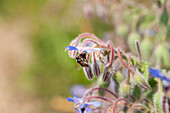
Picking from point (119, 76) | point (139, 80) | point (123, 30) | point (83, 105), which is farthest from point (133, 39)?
point (83, 105)

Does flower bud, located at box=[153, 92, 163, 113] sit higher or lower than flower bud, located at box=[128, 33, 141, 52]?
lower

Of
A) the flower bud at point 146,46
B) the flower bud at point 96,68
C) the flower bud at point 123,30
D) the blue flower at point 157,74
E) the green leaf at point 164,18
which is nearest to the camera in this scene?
the flower bud at point 96,68

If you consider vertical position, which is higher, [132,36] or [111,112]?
[132,36]

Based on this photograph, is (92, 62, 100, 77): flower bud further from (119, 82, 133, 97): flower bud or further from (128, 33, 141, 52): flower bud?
(128, 33, 141, 52): flower bud

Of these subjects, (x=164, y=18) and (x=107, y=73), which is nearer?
(x=107, y=73)

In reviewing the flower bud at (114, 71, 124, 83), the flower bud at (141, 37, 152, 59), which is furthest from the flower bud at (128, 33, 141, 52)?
the flower bud at (114, 71, 124, 83)

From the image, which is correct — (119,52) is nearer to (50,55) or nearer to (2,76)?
(50,55)

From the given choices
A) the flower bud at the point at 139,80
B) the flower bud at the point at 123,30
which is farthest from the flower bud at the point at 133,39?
the flower bud at the point at 139,80

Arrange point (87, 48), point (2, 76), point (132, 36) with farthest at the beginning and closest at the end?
point (2, 76) → point (132, 36) → point (87, 48)

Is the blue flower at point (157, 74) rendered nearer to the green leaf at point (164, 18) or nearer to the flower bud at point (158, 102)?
the flower bud at point (158, 102)

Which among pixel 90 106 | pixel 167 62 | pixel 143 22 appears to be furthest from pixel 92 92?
pixel 143 22

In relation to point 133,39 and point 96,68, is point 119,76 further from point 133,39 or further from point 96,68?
point 133,39
